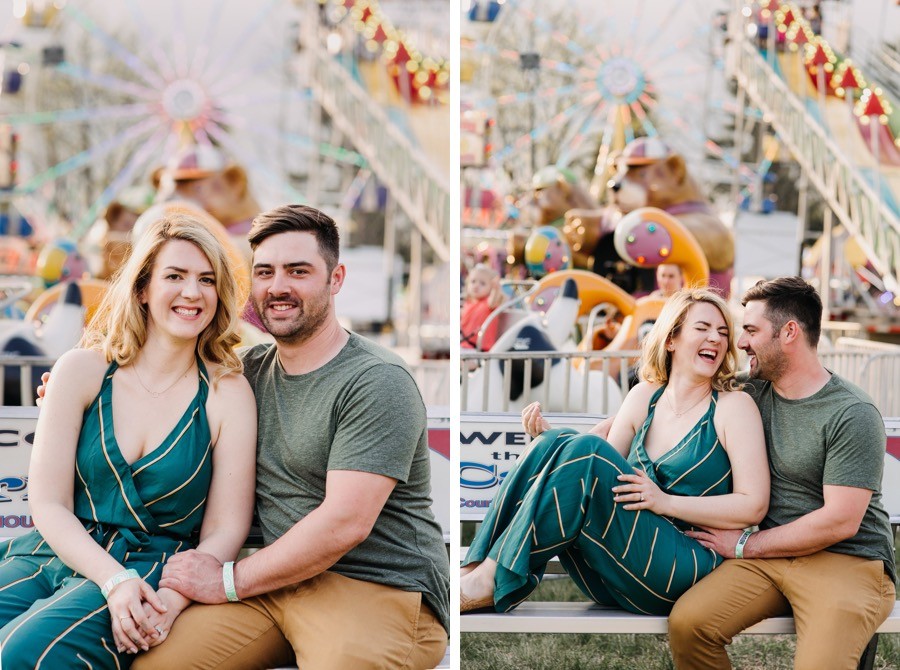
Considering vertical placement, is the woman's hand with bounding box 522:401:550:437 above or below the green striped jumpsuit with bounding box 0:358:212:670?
above

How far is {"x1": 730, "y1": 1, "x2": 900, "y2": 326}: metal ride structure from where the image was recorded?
12398 mm

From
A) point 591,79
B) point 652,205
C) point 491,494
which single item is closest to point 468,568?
point 491,494

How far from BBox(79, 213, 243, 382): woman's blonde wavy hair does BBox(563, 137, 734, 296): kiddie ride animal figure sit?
6638mm

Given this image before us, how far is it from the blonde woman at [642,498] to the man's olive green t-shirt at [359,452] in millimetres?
262

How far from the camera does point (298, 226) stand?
2494 millimetres

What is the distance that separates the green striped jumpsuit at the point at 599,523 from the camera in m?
2.64

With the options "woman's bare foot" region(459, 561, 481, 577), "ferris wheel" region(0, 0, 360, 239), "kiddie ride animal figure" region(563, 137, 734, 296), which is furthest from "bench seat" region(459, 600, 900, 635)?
"ferris wheel" region(0, 0, 360, 239)

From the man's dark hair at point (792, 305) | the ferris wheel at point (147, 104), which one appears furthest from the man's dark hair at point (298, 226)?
the ferris wheel at point (147, 104)

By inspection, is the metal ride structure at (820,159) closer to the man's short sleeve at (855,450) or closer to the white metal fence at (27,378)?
the white metal fence at (27,378)

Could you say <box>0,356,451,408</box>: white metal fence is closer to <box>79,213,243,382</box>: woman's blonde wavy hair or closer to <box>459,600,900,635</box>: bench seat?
<box>459,600,900,635</box>: bench seat

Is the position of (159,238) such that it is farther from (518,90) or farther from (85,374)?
(518,90)

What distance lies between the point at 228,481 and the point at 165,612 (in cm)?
33

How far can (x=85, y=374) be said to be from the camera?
2.40 m

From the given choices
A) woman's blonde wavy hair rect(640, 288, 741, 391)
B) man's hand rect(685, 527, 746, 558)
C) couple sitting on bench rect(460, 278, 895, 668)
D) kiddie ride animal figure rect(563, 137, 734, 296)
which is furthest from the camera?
kiddie ride animal figure rect(563, 137, 734, 296)
